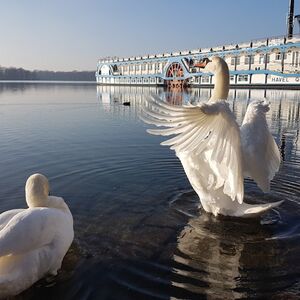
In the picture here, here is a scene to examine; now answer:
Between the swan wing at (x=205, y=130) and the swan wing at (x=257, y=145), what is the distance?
7.7 inches

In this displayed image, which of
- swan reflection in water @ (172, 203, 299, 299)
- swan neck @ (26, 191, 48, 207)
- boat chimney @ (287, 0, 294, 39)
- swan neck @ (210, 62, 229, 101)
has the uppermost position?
boat chimney @ (287, 0, 294, 39)

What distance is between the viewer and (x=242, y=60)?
218 ft

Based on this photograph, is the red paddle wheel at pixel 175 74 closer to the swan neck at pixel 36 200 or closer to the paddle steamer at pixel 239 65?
the paddle steamer at pixel 239 65

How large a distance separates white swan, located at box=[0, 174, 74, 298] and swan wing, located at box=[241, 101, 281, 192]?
2.43 meters

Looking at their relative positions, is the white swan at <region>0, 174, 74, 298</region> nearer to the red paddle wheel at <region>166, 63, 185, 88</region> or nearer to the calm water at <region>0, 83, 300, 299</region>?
the calm water at <region>0, 83, 300, 299</region>

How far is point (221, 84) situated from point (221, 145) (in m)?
1.66

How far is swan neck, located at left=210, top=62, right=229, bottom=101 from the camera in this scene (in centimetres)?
591

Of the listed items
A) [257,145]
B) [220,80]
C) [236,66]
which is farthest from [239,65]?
[257,145]

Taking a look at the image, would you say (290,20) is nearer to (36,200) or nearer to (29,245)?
(36,200)

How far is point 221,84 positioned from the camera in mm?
5914

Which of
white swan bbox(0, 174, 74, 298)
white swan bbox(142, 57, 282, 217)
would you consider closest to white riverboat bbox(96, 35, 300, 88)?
white swan bbox(142, 57, 282, 217)

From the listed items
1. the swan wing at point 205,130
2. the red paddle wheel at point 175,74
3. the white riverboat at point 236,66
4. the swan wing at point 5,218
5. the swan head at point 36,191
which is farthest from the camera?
the red paddle wheel at point 175,74

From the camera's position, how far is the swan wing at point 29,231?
336cm

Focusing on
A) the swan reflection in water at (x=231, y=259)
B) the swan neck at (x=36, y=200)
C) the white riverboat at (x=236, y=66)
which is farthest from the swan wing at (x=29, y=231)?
the white riverboat at (x=236, y=66)
